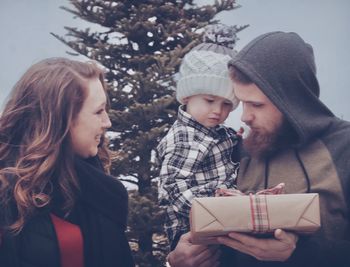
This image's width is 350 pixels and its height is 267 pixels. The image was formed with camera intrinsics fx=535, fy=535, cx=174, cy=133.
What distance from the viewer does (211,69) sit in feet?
10.9

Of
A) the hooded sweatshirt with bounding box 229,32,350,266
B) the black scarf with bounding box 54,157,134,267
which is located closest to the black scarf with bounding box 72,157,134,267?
the black scarf with bounding box 54,157,134,267

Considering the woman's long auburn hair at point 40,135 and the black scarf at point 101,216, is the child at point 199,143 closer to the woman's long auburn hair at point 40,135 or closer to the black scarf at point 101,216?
the black scarf at point 101,216

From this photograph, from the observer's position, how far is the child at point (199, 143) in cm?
306

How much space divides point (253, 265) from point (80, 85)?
4.30 ft

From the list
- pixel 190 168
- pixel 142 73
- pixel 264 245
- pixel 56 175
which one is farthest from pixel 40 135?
pixel 142 73

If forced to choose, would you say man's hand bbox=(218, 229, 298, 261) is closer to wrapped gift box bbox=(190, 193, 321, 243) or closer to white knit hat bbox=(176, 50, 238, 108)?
wrapped gift box bbox=(190, 193, 321, 243)

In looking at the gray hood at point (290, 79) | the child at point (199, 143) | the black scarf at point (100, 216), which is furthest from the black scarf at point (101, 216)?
the gray hood at point (290, 79)

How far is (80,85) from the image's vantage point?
113 inches

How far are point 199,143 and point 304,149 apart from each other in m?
0.65

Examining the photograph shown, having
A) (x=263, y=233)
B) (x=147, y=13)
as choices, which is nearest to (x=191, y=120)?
(x=263, y=233)

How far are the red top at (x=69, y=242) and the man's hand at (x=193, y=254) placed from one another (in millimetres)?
516

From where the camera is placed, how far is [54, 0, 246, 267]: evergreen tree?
26.0 ft

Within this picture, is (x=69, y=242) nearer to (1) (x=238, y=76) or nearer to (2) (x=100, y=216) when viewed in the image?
(2) (x=100, y=216)

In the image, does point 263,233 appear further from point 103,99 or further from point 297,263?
point 103,99
